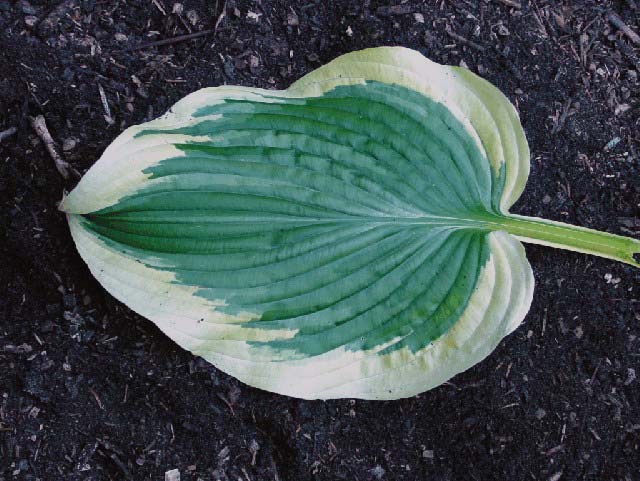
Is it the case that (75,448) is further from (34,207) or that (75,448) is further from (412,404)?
(412,404)

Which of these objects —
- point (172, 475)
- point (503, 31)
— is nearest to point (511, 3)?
point (503, 31)

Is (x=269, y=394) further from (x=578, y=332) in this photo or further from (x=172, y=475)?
(x=578, y=332)

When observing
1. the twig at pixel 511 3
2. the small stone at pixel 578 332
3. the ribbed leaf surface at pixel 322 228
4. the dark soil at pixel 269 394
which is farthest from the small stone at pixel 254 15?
the small stone at pixel 578 332

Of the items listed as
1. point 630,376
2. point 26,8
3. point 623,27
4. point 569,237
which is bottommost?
point 630,376

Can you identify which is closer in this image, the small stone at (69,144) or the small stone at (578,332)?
the small stone at (69,144)

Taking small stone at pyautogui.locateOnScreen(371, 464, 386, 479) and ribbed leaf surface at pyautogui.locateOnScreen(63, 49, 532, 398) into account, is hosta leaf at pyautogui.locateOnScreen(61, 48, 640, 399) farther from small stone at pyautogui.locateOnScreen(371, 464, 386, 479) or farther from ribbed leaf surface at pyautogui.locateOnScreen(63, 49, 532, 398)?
small stone at pyautogui.locateOnScreen(371, 464, 386, 479)

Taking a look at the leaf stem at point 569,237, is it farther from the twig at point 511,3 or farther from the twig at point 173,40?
the twig at point 173,40

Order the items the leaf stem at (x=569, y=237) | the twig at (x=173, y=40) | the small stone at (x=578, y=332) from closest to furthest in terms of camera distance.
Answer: the leaf stem at (x=569, y=237) → the twig at (x=173, y=40) → the small stone at (x=578, y=332)
